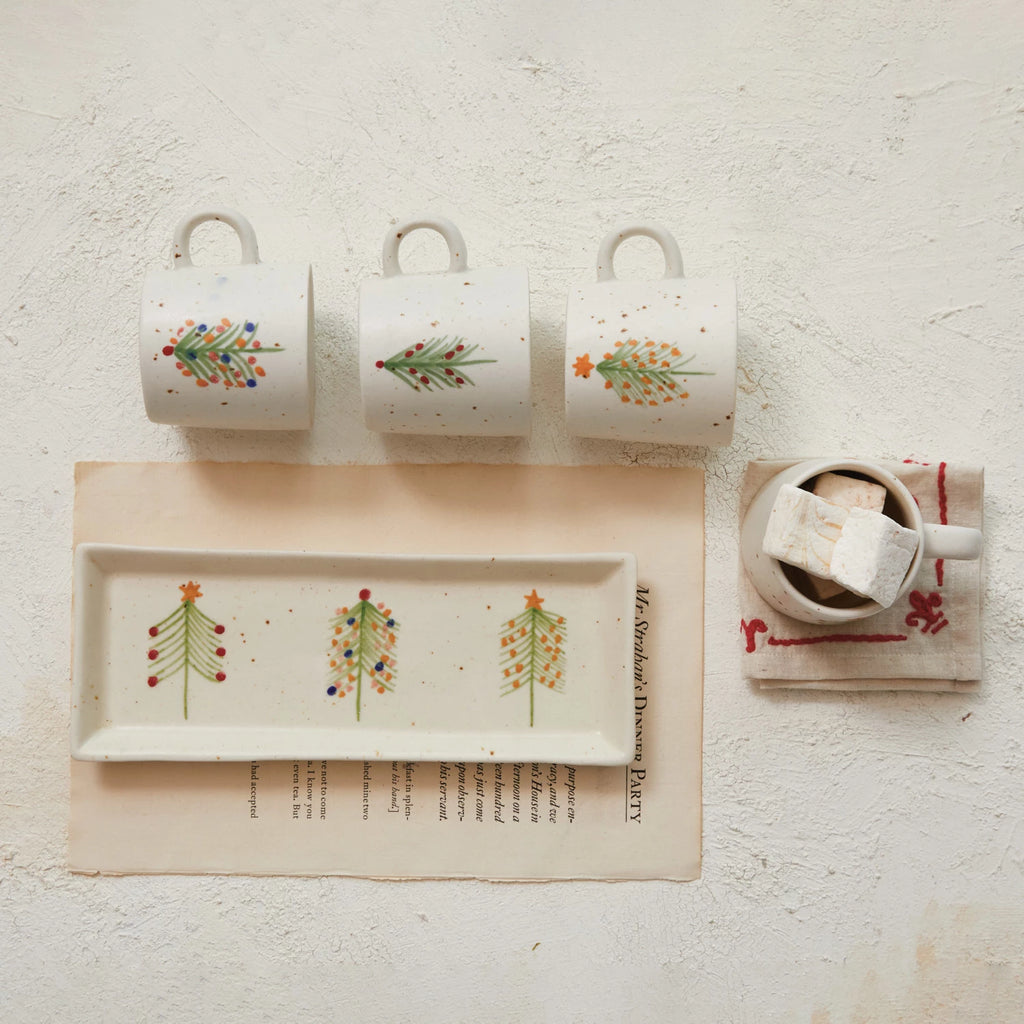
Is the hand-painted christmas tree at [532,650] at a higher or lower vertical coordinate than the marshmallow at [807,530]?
lower

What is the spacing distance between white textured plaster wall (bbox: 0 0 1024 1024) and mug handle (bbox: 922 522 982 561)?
9 centimetres

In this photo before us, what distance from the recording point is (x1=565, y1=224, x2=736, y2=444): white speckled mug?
0.51m

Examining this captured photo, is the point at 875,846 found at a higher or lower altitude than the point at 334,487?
lower

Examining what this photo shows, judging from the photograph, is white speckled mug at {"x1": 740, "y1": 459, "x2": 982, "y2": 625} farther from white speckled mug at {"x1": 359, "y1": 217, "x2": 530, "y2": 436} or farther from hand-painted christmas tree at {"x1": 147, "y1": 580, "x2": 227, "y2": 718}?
hand-painted christmas tree at {"x1": 147, "y1": 580, "x2": 227, "y2": 718}

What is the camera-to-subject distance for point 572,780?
585mm

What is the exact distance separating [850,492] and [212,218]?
1.46ft

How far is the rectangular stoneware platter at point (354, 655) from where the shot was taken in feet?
1.89

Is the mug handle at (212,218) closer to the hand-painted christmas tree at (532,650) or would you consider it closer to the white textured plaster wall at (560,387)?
the white textured plaster wall at (560,387)

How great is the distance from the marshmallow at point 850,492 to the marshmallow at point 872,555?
0.02 m

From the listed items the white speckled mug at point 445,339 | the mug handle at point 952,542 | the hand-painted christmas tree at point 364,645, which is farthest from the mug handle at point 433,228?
the mug handle at point 952,542

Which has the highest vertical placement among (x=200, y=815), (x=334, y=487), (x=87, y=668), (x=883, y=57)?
(x=883, y=57)

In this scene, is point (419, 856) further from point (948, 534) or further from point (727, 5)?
point (727, 5)

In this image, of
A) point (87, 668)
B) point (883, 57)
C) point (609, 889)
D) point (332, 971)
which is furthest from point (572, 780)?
point (883, 57)

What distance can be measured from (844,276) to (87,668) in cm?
60
